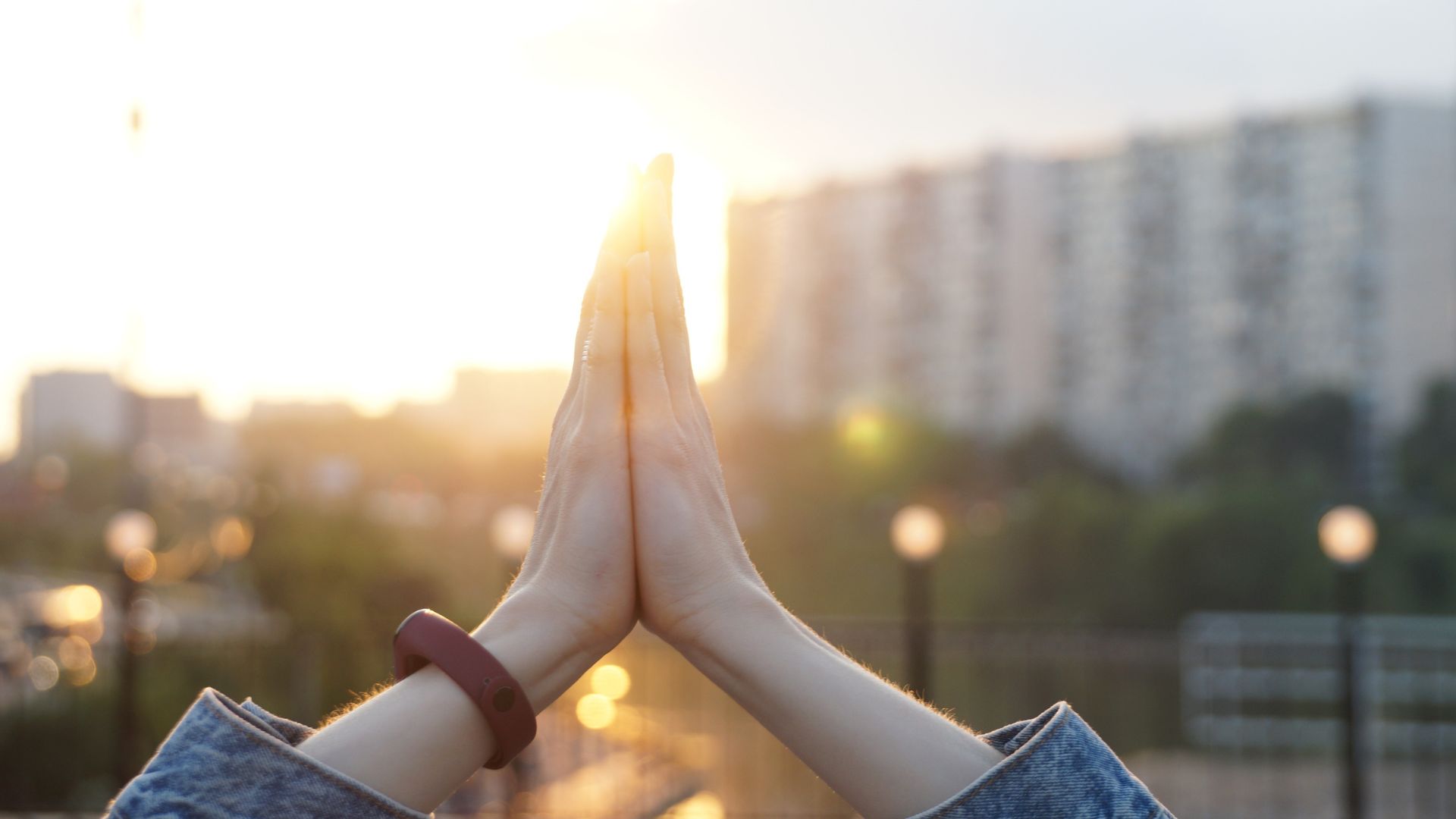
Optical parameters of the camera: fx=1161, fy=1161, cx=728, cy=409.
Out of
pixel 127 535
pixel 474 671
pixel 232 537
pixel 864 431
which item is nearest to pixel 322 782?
pixel 474 671

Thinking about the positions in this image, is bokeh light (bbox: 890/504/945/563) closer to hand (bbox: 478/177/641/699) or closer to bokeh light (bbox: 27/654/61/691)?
hand (bbox: 478/177/641/699)

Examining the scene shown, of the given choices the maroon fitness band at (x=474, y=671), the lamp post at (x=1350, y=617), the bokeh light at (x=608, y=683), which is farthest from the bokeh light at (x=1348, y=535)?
the bokeh light at (x=608, y=683)

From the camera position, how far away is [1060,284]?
31094mm

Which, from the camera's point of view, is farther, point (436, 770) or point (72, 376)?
point (72, 376)

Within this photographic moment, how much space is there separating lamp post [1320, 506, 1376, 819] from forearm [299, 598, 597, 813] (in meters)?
4.76

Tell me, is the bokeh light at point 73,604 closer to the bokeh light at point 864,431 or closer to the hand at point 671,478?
the hand at point 671,478

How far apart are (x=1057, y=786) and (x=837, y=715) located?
6.9 inches

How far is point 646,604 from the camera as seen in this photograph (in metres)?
1.03

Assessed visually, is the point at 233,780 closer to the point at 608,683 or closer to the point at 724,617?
the point at 724,617

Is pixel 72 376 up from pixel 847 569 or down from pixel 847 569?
up

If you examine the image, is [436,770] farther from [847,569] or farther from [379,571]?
[847,569]

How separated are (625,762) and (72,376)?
163 ft

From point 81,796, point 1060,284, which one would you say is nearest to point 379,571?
point 81,796

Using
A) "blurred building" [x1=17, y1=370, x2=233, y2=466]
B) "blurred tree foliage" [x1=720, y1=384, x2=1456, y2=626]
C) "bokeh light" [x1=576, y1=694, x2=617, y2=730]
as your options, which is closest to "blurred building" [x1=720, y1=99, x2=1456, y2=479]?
"blurred tree foliage" [x1=720, y1=384, x2=1456, y2=626]
